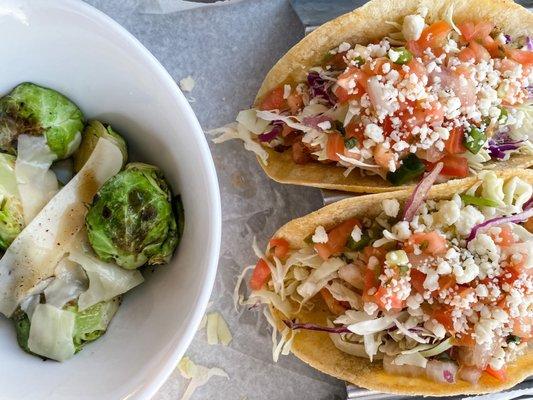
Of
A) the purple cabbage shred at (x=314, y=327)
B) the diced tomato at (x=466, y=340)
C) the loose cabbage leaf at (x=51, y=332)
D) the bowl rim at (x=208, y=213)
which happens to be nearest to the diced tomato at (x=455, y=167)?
the diced tomato at (x=466, y=340)

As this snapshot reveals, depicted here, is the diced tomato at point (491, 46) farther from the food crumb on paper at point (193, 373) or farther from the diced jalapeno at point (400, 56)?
the food crumb on paper at point (193, 373)

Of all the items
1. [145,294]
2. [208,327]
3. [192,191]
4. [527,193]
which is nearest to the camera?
[192,191]

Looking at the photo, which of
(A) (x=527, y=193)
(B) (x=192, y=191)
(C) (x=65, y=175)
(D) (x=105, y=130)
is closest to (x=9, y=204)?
(C) (x=65, y=175)

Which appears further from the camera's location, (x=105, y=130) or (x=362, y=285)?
(x=362, y=285)

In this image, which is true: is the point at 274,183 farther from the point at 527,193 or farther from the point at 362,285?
the point at 527,193

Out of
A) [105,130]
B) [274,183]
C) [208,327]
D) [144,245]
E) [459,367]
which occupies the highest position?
[105,130]

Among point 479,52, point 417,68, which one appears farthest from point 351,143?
point 479,52
